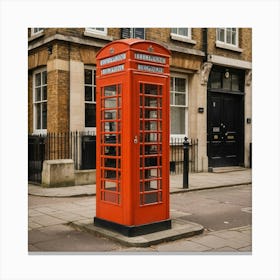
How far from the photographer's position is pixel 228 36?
1461cm

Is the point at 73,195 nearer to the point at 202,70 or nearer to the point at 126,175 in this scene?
the point at 126,175

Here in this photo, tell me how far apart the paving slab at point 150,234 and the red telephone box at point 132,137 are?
0.10 m

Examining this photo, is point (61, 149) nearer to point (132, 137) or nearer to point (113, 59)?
point (113, 59)

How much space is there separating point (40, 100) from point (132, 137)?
7.06 metres

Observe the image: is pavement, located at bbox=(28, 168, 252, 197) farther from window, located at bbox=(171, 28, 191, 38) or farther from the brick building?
window, located at bbox=(171, 28, 191, 38)

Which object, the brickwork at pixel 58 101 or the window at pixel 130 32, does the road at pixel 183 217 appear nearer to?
the brickwork at pixel 58 101

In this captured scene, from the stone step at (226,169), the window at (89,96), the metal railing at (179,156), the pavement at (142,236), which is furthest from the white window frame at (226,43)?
the pavement at (142,236)

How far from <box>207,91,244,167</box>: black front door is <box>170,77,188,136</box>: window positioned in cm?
92

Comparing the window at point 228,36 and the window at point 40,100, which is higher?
the window at point 228,36

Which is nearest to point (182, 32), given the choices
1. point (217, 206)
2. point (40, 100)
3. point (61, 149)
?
point (40, 100)

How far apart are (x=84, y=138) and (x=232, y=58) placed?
280 inches

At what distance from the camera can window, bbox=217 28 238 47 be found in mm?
14227

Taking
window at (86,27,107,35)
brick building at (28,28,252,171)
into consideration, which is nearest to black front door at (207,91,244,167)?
brick building at (28,28,252,171)

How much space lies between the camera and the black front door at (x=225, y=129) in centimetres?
1395
